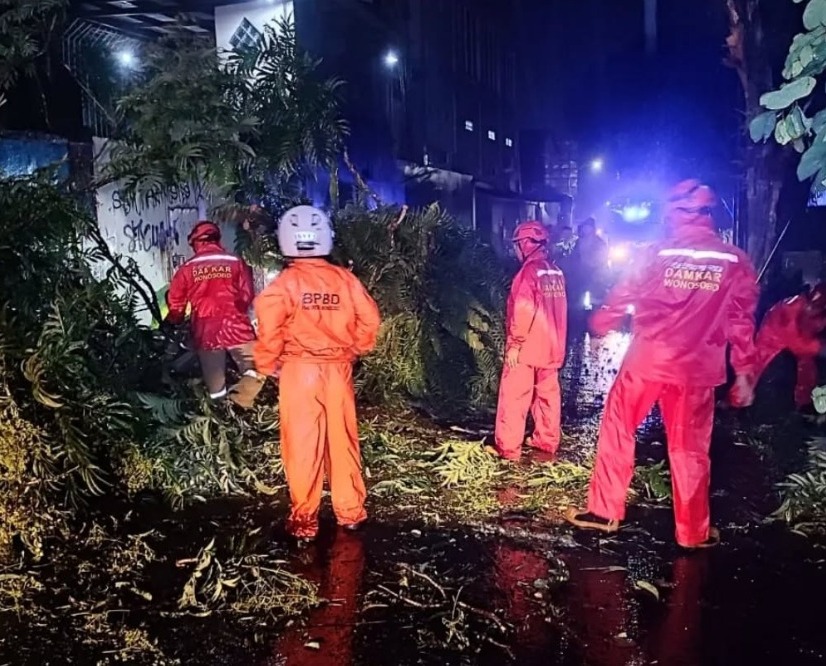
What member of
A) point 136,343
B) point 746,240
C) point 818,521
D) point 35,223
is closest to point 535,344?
point 818,521

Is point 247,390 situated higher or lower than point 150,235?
lower

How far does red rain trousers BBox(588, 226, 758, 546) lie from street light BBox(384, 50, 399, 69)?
46.4 ft

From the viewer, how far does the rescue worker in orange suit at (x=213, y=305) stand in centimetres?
734

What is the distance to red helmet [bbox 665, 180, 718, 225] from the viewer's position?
14.8ft

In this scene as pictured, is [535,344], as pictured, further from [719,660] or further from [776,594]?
[719,660]

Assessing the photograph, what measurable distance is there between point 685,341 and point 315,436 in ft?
6.99

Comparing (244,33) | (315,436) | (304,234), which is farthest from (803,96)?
(244,33)

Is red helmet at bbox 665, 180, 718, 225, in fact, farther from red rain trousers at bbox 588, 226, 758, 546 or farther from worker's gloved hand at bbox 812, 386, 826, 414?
worker's gloved hand at bbox 812, 386, 826, 414

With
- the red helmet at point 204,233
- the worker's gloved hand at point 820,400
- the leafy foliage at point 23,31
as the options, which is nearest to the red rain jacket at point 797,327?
the worker's gloved hand at point 820,400

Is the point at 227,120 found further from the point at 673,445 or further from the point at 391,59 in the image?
the point at 391,59

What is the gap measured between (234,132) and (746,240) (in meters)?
8.73

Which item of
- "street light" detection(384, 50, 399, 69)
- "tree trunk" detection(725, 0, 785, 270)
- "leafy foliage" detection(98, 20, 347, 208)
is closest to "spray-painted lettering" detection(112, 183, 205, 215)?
"leafy foliage" detection(98, 20, 347, 208)

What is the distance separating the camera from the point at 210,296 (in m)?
7.32

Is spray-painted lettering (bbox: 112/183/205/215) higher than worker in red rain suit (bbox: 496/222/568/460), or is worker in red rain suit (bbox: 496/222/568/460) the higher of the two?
spray-painted lettering (bbox: 112/183/205/215)
